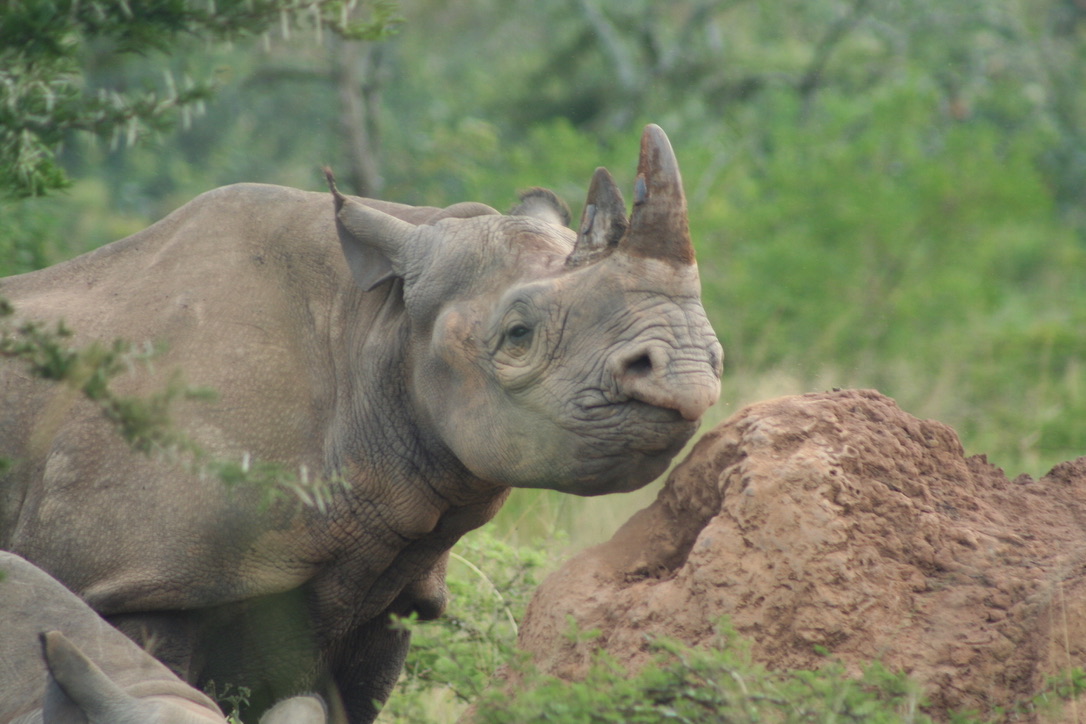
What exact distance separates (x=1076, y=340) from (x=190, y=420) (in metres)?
11.6

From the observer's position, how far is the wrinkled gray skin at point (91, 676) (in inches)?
176

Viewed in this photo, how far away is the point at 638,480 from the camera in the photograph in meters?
4.95

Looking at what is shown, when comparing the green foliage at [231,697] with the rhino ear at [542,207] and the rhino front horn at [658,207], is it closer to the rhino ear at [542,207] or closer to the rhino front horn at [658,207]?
the rhino ear at [542,207]

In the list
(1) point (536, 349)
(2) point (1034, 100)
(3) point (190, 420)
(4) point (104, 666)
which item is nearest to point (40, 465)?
(3) point (190, 420)

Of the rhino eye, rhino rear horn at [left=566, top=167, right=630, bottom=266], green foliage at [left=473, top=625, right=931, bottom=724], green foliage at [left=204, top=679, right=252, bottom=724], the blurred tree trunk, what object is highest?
the blurred tree trunk

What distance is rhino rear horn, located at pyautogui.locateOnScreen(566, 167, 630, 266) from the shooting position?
16.5ft

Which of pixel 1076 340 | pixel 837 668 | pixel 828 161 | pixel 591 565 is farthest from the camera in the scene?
pixel 828 161

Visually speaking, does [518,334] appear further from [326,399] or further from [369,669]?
[369,669]

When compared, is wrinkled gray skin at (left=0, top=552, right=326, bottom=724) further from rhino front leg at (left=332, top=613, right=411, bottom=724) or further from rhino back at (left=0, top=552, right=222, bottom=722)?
rhino front leg at (left=332, top=613, right=411, bottom=724)

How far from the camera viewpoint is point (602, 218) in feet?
16.6

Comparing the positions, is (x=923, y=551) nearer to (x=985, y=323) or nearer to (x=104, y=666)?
(x=104, y=666)

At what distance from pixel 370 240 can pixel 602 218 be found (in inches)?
43.7

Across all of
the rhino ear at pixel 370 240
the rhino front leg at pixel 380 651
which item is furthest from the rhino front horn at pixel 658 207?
the rhino front leg at pixel 380 651

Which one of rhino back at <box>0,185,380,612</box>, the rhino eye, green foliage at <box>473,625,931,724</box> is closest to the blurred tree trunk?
rhino back at <box>0,185,380,612</box>
